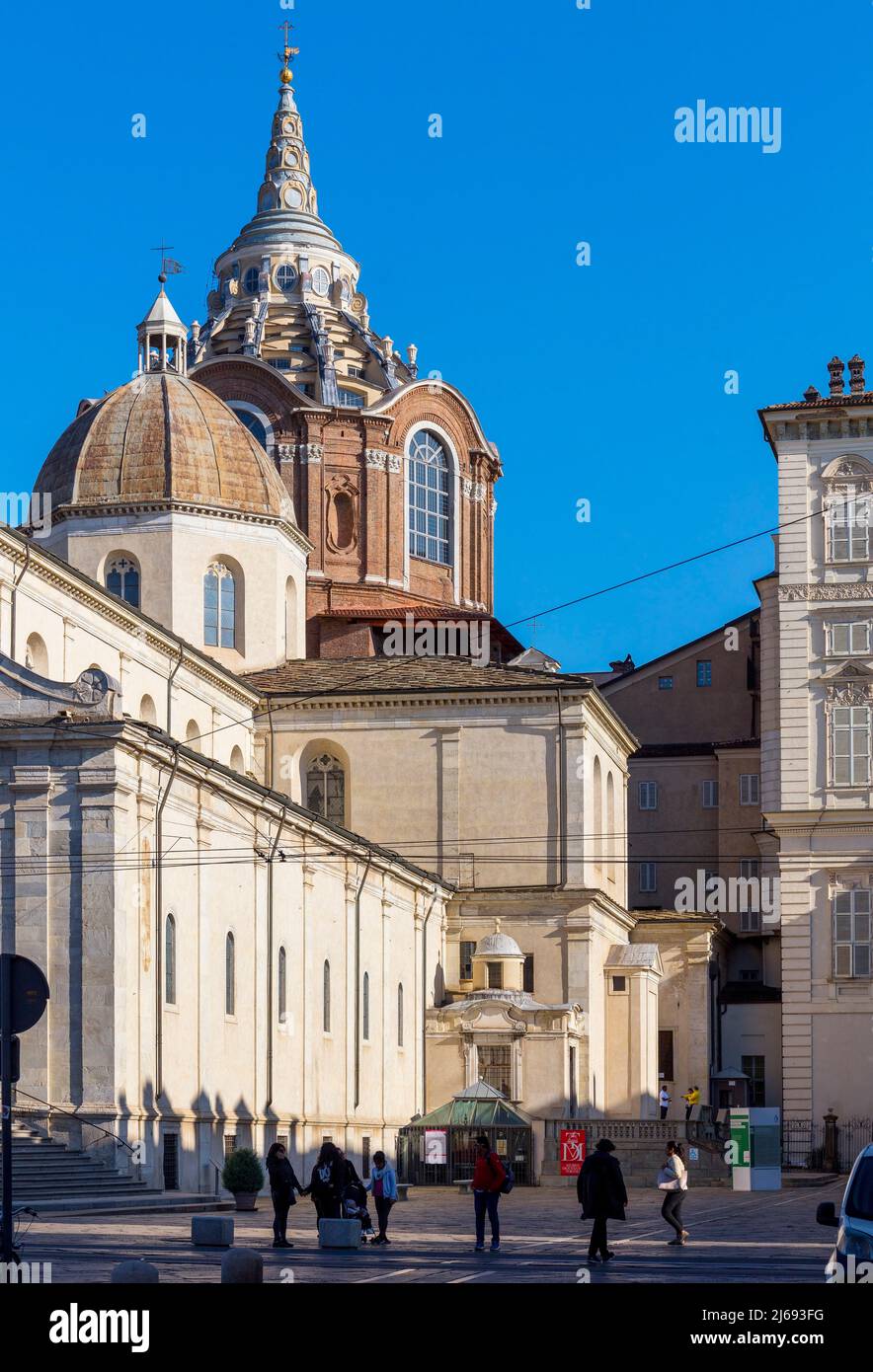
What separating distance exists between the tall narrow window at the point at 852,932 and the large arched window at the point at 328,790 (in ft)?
43.3

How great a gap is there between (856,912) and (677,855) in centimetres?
1853

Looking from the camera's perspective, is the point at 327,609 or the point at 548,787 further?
the point at 327,609

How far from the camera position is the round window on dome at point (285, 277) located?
8581cm

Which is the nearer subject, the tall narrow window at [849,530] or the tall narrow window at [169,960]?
the tall narrow window at [169,960]

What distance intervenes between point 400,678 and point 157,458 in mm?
9222

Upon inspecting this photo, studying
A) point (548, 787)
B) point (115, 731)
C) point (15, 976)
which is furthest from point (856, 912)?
point (15, 976)

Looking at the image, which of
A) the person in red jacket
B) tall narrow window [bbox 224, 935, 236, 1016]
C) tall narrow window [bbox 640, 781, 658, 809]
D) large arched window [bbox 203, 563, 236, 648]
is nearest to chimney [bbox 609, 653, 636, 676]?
tall narrow window [bbox 640, 781, 658, 809]

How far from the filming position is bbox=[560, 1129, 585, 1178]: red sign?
5044 cm

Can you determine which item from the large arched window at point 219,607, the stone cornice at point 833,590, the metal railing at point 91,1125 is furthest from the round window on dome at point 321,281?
the metal railing at point 91,1125

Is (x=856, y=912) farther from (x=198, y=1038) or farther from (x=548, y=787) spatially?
(x=198, y=1038)

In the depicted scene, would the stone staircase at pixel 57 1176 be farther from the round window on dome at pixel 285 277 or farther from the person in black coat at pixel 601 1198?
the round window on dome at pixel 285 277

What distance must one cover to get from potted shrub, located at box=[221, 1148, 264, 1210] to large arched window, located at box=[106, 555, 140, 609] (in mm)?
26483

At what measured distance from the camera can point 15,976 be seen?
1833 centimetres

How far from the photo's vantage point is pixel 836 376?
6069 centimetres
